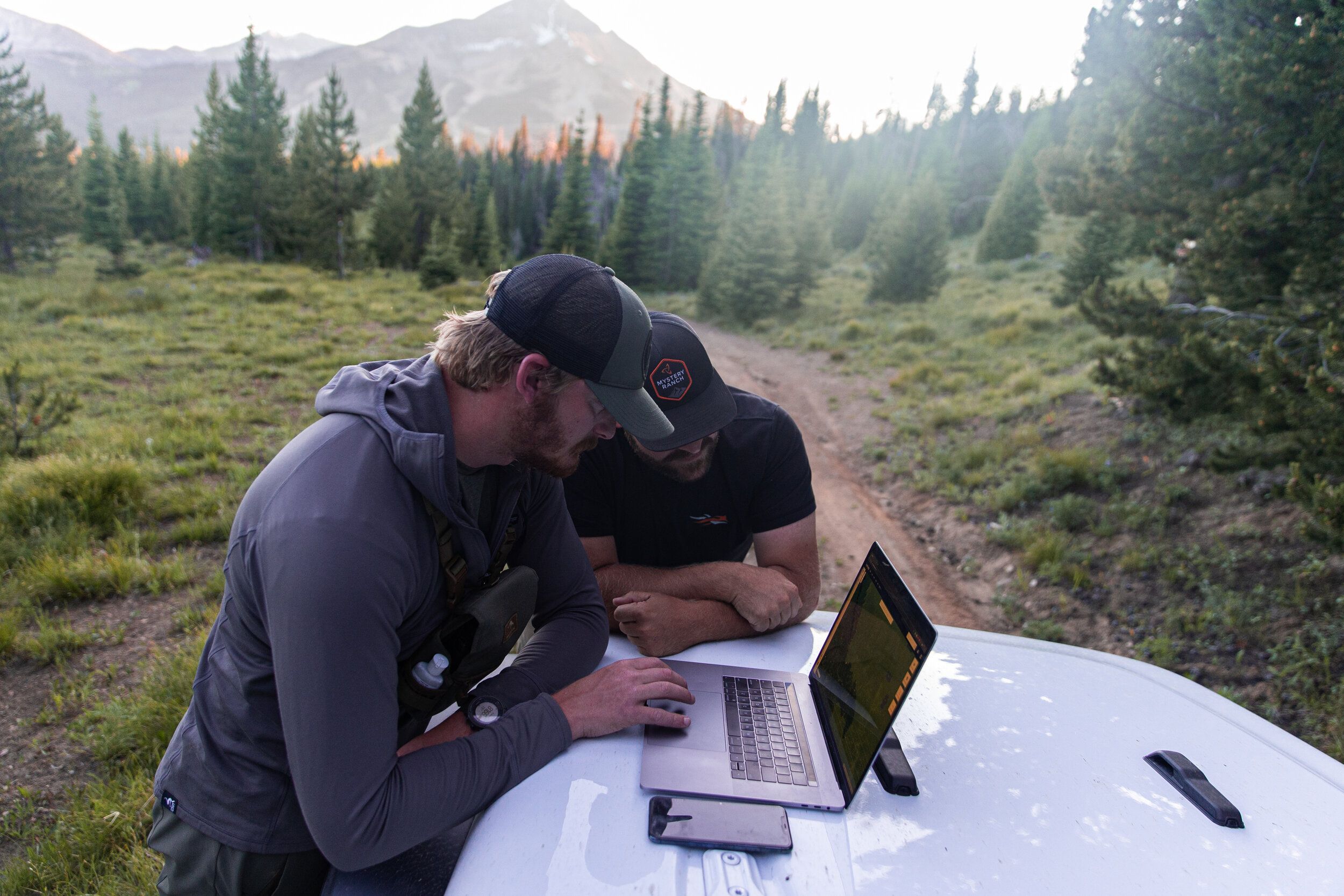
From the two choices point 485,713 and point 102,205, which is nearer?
point 485,713

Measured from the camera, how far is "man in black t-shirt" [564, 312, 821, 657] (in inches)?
110

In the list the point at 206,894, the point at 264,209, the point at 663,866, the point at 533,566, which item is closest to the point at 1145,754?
the point at 663,866

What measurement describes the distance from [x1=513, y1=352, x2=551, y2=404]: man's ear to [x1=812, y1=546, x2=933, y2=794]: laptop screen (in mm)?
1055

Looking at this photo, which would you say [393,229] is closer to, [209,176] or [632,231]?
[209,176]

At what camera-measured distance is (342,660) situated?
1.44 m

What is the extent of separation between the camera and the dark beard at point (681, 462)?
3.02 m

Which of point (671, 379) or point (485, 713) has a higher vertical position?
point (671, 379)

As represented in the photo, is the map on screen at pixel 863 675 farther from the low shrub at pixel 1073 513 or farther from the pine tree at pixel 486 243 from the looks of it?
the pine tree at pixel 486 243

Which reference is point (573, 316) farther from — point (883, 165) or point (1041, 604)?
point (883, 165)

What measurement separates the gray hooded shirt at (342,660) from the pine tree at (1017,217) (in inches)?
1487

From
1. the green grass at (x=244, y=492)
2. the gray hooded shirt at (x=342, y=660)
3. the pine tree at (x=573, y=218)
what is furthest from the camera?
Answer: the pine tree at (x=573, y=218)

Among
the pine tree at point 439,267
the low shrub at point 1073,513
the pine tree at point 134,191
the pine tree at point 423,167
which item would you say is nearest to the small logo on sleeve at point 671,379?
the low shrub at point 1073,513

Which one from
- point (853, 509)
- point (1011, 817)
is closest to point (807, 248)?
point (853, 509)

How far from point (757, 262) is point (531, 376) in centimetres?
2565
